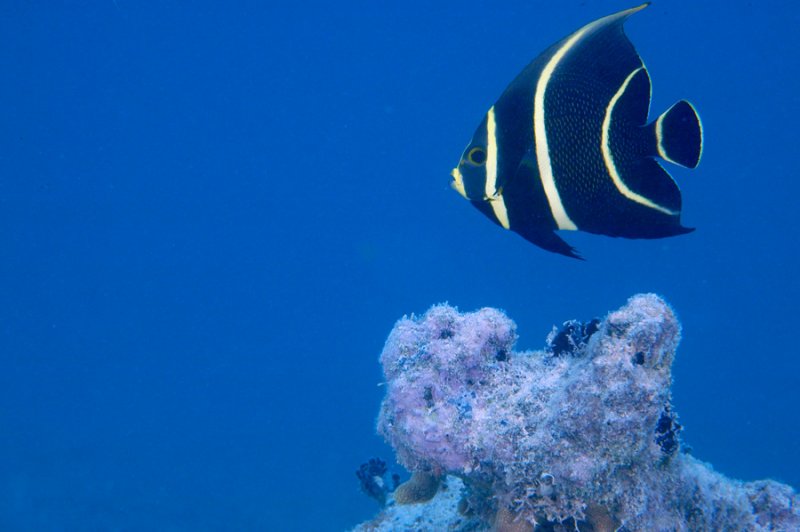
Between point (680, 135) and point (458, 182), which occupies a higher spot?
point (458, 182)

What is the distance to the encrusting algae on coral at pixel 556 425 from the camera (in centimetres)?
239

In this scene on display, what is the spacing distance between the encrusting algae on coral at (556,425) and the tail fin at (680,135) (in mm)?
1152

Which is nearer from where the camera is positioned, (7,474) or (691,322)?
(7,474)

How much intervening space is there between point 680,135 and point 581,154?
10.0 inches

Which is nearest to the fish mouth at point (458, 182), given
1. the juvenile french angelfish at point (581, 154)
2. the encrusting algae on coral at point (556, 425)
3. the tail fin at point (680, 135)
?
the juvenile french angelfish at point (581, 154)

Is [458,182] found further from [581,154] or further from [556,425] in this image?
[556,425]

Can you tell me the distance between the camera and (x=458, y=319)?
11.5ft

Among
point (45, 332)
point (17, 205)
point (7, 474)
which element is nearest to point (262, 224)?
point (17, 205)

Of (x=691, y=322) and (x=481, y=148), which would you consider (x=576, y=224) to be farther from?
(x=691, y=322)

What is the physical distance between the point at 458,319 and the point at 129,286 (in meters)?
60.8

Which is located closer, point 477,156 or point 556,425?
point 477,156

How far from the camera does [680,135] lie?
4.74 ft

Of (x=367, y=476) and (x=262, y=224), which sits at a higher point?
(x=262, y=224)

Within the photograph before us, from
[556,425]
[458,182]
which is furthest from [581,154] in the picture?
[556,425]
